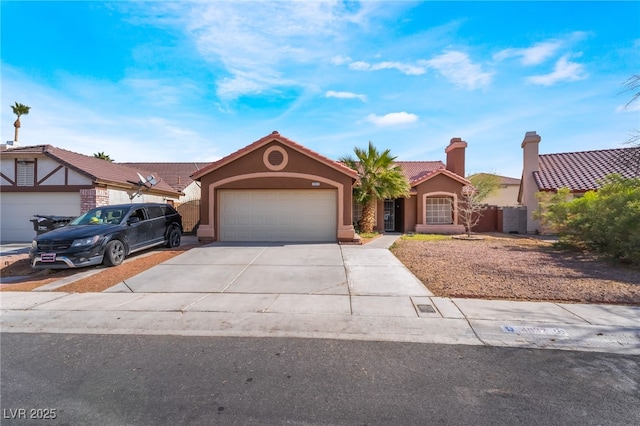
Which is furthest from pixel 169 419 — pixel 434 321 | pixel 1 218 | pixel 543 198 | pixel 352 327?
pixel 1 218

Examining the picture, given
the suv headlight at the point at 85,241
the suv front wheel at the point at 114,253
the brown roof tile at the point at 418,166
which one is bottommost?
the suv front wheel at the point at 114,253

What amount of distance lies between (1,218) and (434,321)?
20484 millimetres

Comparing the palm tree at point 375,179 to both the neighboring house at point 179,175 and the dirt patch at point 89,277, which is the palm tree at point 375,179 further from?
the neighboring house at point 179,175

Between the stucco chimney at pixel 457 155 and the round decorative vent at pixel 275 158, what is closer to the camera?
the round decorative vent at pixel 275 158

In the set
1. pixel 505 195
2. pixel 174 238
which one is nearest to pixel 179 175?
pixel 174 238

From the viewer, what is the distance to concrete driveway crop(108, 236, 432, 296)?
23.2 feet

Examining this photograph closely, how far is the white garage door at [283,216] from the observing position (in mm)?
13742

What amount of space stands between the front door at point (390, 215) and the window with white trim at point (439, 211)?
2.43 meters

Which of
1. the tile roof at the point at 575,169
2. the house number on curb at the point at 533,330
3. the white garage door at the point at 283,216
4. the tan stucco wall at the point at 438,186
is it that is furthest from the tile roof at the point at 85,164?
the tile roof at the point at 575,169

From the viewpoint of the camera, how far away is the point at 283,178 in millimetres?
13477

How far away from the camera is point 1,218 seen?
15.8 m

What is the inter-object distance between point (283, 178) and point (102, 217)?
21.2 feet

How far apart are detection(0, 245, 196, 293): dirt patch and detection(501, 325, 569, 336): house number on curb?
8.04 metres

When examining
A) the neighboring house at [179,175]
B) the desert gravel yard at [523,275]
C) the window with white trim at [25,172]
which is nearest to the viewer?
the desert gravel yard at [523,275]
